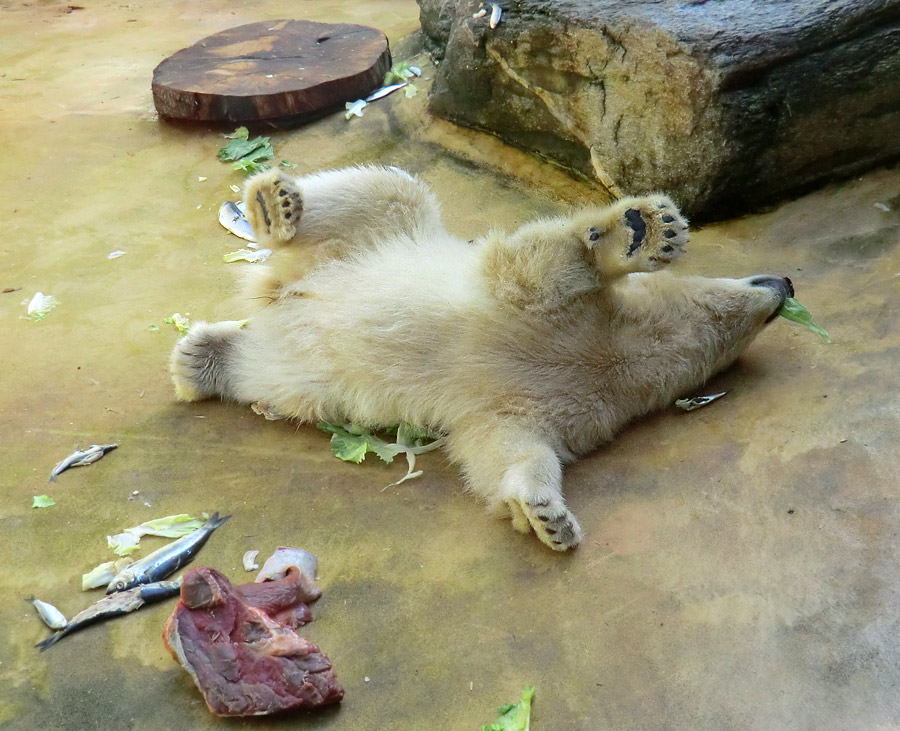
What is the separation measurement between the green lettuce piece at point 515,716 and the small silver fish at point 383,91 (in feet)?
19.3

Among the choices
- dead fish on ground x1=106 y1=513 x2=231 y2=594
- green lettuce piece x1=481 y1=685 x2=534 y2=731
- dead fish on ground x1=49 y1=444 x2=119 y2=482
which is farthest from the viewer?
dead fish on ground x1=49 y1=444 x2=119 y2=482

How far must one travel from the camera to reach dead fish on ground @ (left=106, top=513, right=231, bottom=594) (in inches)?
129

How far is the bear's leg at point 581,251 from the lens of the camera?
3781 mm

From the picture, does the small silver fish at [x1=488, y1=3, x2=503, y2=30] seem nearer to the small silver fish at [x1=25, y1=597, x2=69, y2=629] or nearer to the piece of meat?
the piece of meat

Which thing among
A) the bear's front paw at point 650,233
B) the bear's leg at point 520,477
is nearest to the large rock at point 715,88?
the bear's front paw at point 650,233

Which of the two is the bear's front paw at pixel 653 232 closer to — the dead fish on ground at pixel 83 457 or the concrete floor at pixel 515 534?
the concrete floor at pixel 515 534

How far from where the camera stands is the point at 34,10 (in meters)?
10.7

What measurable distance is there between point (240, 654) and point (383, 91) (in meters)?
5.84

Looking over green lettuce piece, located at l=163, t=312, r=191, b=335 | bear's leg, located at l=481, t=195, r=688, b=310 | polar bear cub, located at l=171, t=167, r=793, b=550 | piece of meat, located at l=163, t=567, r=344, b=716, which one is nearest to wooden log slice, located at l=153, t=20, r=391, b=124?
green lettuce piece, located at l=163, t=312, r=191, b=335

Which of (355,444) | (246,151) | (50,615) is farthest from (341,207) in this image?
(246,151)

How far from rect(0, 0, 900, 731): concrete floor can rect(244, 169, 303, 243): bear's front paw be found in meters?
0.92

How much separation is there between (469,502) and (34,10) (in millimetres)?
9747

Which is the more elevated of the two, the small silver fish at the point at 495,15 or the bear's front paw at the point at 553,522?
the small silver fish at the point at 495,15

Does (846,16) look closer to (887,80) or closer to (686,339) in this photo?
(887,80)
